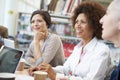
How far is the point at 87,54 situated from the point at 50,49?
630 mm

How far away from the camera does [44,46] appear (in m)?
2.59

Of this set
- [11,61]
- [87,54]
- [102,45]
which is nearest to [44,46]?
[87,54]

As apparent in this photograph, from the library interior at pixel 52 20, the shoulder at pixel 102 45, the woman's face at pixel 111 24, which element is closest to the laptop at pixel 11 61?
the woman's face at pixel 111 24

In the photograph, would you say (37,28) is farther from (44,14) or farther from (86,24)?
(86,24)

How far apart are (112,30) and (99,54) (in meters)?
0.52

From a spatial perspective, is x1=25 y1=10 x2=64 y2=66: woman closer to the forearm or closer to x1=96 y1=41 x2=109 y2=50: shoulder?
the forearm

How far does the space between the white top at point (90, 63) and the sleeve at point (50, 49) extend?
1.04ft

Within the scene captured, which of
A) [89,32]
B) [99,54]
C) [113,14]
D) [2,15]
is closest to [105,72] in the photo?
[99,54]

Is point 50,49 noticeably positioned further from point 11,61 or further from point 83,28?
point 11,61

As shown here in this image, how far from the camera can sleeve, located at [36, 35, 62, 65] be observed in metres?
2.41

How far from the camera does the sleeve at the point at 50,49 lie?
2410 mm

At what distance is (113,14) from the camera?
4.38 ft

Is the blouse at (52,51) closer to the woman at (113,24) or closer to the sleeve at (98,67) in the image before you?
the sleeve at (98,67)

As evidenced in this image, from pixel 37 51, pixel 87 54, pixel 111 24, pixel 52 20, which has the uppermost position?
pixel 111 24
